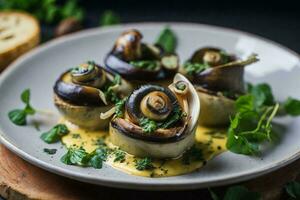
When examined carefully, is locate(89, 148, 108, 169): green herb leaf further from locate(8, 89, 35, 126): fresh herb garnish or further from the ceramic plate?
locate(8, 89, 35, 126): fresh herb garnish

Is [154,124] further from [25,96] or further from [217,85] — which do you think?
[25,96]

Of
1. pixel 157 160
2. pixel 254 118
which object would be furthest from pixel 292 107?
pixel 157 160

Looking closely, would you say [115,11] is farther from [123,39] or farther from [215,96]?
[215,96]

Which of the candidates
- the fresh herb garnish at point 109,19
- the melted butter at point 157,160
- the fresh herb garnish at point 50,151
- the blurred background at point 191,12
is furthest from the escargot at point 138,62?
the blurred background at point 191,12

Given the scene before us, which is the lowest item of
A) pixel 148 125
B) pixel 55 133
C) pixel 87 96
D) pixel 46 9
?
pixel 46 9

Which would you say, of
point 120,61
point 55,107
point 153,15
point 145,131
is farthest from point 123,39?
point 153,15
